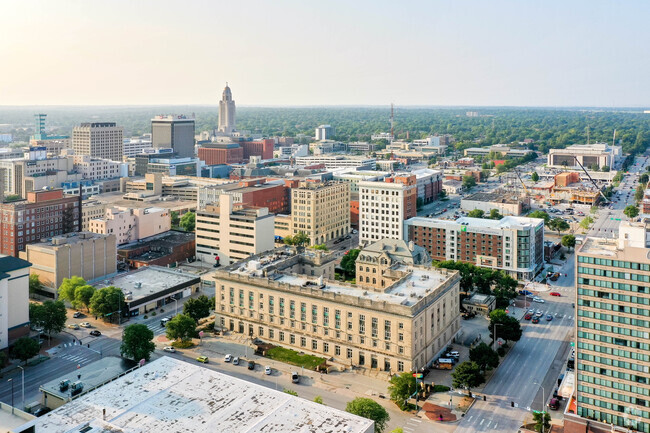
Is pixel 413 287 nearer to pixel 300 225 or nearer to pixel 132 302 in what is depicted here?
pixel 132 302

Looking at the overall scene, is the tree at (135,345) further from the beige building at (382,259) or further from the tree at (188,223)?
the tree at (188,223)

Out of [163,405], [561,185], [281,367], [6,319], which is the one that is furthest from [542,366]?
[561,185]

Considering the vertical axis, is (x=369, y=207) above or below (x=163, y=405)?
above

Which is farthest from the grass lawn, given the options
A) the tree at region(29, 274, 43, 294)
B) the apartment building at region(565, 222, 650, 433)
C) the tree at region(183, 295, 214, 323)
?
the tree at region(29, 274, 43, 294)

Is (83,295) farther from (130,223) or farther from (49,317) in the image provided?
(130,223)

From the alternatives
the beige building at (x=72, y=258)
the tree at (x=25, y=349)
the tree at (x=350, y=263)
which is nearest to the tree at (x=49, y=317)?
the tree at (x=25, y=349)

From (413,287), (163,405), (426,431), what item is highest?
(413,287)
